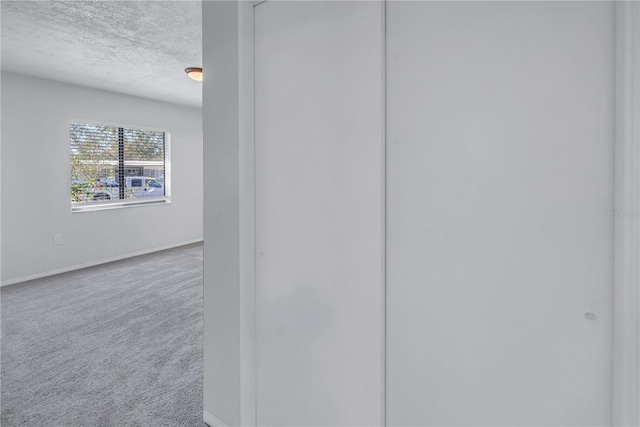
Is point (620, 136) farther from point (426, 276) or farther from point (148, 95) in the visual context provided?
point (148, 95)

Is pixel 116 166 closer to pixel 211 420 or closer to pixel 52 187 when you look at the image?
pixel 52 187

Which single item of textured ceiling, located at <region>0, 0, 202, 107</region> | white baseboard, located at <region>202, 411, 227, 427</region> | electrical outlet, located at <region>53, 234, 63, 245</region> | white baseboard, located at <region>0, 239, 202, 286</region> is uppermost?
textured ceiling, located at <region>0, 0, 202, 107</region>

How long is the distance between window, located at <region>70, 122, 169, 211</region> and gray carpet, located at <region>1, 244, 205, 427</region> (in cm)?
141

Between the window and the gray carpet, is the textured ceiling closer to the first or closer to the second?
the window

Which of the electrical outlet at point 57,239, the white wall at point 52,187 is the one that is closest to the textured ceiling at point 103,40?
the white wall at point 52,187

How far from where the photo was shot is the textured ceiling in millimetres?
2566

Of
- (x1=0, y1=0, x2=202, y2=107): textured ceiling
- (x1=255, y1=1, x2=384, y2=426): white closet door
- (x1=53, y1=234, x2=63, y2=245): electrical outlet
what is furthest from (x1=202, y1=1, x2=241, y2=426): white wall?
(x1=53, y1=234, x2=63, y2=245): electrical outlet

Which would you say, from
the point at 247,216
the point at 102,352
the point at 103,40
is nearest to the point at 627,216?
the point at 247,216

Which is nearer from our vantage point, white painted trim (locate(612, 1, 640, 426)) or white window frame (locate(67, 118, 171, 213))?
white painted trim (locate(612, 1, 640, 426))

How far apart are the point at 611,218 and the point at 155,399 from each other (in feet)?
7.67

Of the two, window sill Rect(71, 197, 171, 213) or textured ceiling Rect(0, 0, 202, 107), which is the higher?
textured ceiling Rect(0, 0, 202, 107)

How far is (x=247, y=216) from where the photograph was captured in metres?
1.74

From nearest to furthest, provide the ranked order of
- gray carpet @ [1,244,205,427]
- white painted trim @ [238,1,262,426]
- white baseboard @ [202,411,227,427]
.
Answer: white painted trim @ [238,1,262,426]
white baseboard @ [202,411,227,427]
gray carpet @ [1,244,205,427]

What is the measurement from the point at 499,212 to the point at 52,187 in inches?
213
